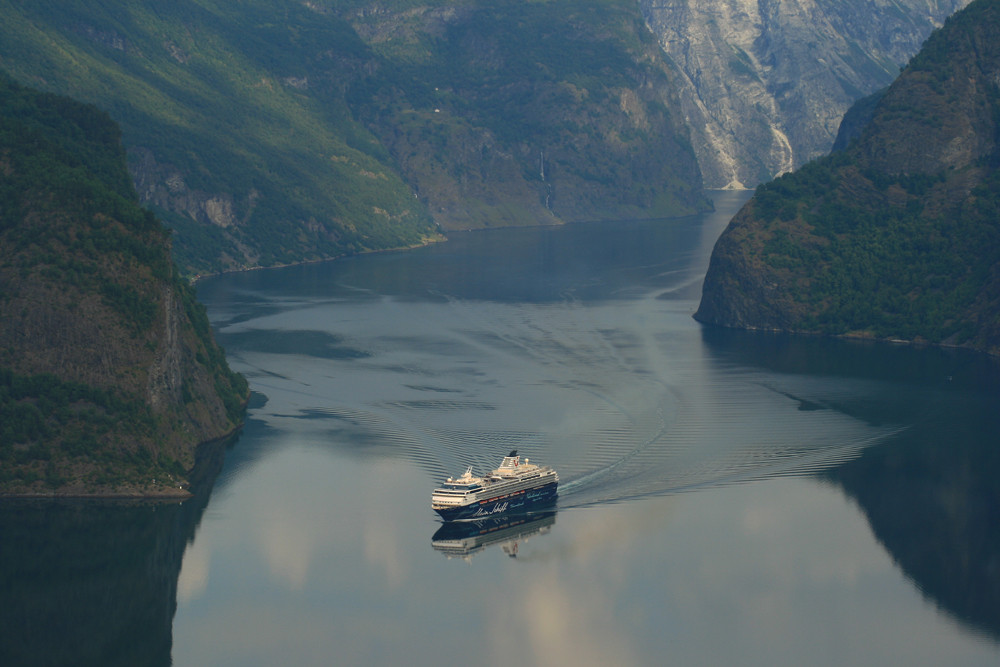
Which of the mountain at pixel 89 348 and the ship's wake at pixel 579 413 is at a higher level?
the mountain at pixel 89 348

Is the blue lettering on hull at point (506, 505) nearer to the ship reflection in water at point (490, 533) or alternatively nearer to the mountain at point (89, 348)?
the ship reflection in water at point (490, 533)

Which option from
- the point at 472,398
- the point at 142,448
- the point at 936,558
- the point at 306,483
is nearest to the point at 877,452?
the point at 936,558

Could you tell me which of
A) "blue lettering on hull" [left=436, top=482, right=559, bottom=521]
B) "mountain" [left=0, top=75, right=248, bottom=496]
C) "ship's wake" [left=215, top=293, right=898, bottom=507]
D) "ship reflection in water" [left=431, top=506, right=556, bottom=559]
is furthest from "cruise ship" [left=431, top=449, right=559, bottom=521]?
"mountain" [left=0, top=75, right=248, bottom=496]

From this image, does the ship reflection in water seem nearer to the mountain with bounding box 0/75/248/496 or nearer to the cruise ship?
the cruise ship

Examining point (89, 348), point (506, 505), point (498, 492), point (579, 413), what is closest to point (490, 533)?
point (506, 505)

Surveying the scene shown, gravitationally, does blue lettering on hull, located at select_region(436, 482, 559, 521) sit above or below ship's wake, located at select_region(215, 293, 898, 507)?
above

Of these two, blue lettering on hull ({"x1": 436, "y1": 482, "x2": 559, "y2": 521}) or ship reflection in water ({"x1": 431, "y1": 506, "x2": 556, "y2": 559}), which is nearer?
ship reflection in water ({"x1": 431, "y1": 506, "x2": 556, "y2": 559})

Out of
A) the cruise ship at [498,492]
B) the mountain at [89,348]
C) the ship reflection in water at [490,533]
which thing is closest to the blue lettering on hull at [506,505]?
the cruise ship at [498,492]
